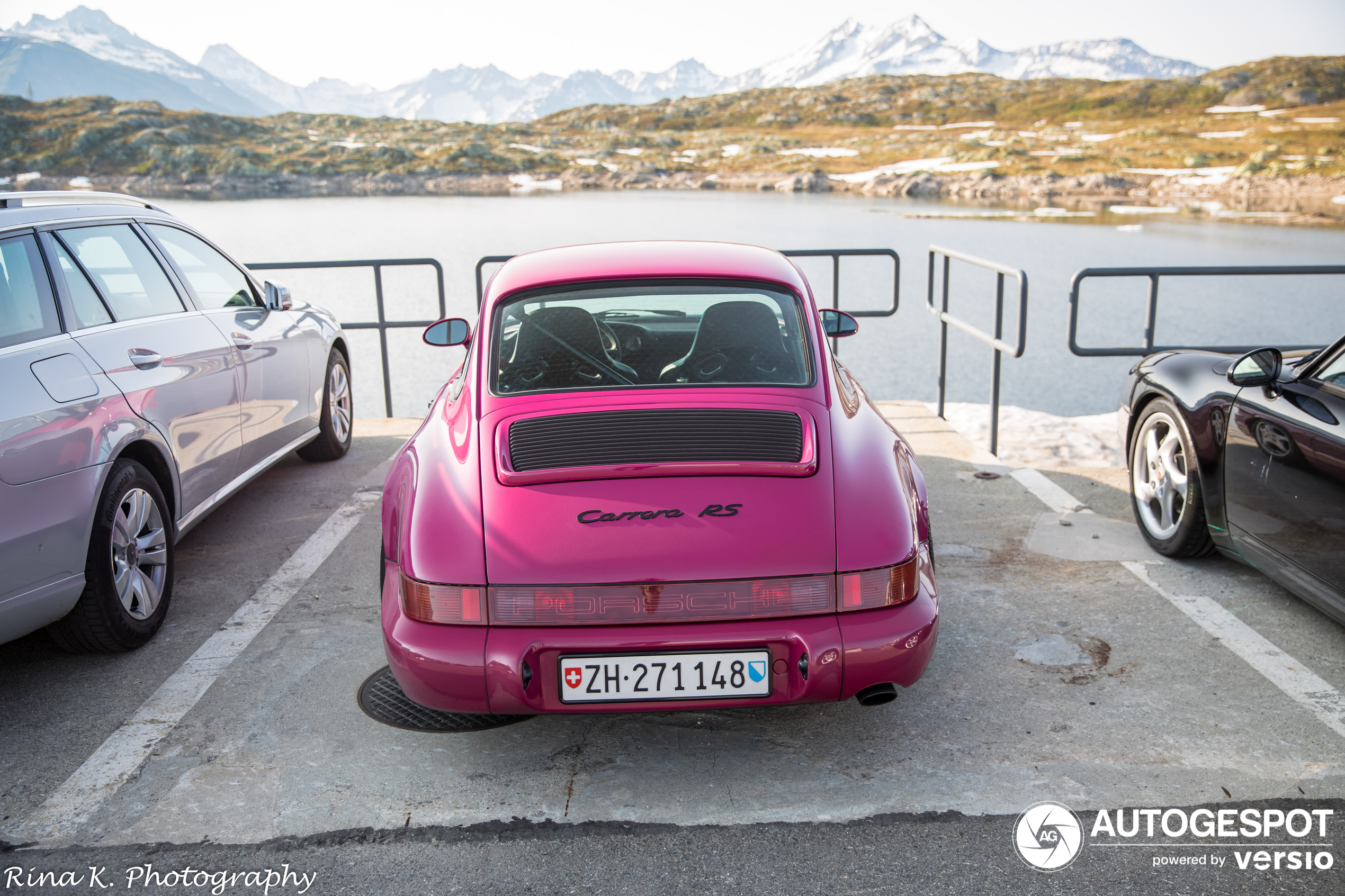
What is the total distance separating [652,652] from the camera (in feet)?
7.76

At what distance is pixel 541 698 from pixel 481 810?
36 cm

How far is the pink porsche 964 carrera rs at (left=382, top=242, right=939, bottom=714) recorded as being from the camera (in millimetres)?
2373

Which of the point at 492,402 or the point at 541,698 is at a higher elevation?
the point at 492,402

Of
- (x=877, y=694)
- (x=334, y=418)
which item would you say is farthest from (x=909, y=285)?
(x=877, y=694)

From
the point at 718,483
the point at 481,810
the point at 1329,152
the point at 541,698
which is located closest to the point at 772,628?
the point at 718,483

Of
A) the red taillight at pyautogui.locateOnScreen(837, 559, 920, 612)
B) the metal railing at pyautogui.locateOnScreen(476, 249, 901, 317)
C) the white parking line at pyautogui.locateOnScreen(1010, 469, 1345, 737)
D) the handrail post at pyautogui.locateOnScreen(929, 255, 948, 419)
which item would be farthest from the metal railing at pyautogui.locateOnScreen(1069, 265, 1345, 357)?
the red taillight at pyautogui.locateOnScreen(837, 559, 920, 612)

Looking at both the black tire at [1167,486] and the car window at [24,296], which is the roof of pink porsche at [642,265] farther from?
the black tire at [1167,486]

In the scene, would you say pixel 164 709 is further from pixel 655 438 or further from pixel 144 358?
pixel 655 438

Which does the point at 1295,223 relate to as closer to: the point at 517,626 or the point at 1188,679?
the point at 1188,679

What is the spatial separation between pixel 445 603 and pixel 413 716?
29.1 inches

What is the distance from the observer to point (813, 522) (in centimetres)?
246

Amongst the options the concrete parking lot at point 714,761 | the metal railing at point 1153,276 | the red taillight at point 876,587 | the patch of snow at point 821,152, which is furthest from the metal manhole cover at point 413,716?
the patch of snow at point 821,152

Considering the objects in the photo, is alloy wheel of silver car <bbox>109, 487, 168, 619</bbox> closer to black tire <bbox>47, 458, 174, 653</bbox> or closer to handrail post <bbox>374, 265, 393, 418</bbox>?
black tire <bbox>47, 458, 174, 653</bbox>

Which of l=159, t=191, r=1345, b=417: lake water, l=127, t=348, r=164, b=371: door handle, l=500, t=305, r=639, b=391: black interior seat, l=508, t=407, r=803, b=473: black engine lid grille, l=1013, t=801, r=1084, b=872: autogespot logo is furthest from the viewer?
l=159, t=191, r=1345, b=417: lake water
